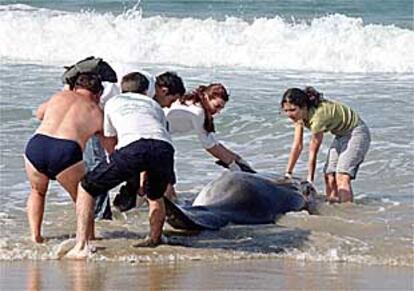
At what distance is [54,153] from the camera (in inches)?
342

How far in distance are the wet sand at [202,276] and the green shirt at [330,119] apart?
2.26 meters

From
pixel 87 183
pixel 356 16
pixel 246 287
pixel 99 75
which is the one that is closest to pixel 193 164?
pixel 99 75

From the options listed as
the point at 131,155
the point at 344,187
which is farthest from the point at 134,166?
the point at 344,187

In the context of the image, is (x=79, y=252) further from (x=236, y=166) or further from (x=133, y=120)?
(x=236, y=166)

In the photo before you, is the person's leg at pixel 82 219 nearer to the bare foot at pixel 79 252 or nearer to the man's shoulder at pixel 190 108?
the bare foot at pixel 79 252

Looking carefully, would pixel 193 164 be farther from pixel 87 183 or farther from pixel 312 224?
pixel 87 183

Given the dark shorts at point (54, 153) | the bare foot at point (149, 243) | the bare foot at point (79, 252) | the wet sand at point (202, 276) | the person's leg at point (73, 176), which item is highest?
the dark shorts at point (54, 153)

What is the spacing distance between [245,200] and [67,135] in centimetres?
201

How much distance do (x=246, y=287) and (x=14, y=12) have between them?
22.4 meters

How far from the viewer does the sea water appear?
9.10 metres

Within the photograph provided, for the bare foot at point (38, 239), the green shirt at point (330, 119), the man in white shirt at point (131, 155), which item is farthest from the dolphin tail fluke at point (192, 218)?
the green shirt at point (330, 119)

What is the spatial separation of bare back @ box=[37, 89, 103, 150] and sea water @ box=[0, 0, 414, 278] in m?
0.82

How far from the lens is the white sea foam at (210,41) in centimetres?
2367

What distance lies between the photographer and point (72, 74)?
30.5ft
